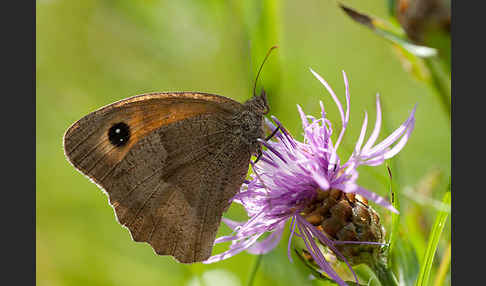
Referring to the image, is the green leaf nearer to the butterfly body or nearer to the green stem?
the butterfly body

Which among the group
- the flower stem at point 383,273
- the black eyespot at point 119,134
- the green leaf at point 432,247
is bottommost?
the flower stem at point 383,273

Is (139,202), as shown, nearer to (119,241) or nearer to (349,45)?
(119,241)

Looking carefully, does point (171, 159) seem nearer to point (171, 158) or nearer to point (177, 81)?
point (171, 158)

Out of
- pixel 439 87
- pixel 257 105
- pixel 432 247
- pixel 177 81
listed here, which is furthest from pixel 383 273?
pixel 177 81

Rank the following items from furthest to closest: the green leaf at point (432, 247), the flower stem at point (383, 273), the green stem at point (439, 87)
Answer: the green stem at point (439, 87) → the flower stem at point (383, 273) → the green leaf at point (432, 247)

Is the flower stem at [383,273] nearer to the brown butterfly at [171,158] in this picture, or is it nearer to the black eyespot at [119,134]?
the brown butterfly at [171,158]

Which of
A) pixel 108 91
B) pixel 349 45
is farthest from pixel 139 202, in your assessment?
pixel 349 45

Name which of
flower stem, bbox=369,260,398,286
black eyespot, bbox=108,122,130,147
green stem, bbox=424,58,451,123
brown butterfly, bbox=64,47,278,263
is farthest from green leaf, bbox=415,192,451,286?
black eyespot, bbox=108,122,130,147

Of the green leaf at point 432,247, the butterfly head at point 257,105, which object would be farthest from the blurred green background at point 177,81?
the green leaf at point 432,247
